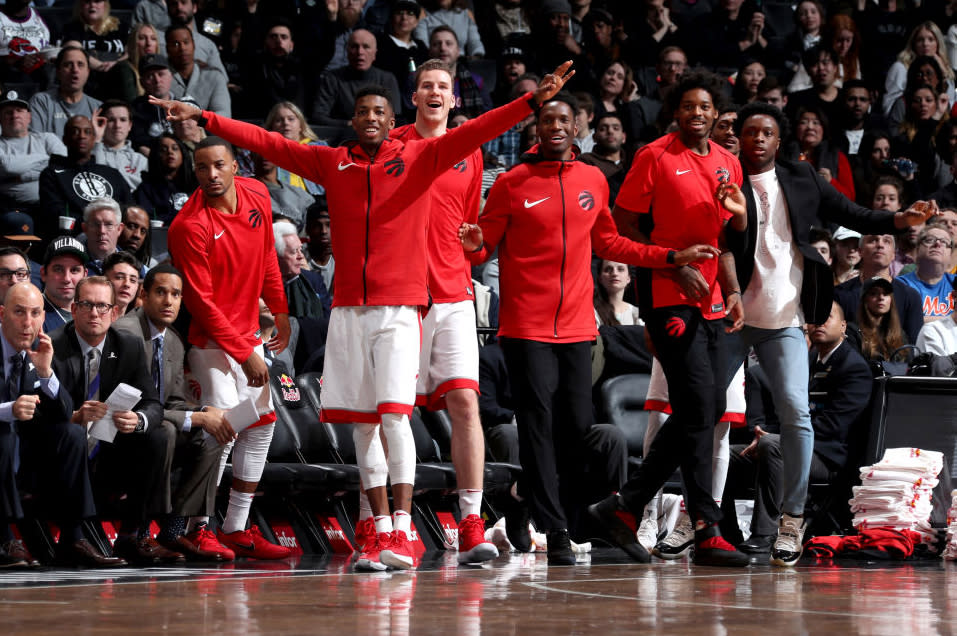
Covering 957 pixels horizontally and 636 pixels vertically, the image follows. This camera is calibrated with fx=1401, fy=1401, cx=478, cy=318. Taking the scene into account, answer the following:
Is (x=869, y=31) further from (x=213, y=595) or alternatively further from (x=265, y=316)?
(x=213, y=595)

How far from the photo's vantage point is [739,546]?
6.45 meters

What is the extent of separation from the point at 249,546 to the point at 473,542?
4.02ft

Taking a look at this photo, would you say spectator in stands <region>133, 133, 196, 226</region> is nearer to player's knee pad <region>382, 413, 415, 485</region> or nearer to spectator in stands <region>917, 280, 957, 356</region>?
player's knee pad <region>382, 413, 415, 485</region>

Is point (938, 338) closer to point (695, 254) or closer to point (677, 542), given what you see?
point (677, 542)

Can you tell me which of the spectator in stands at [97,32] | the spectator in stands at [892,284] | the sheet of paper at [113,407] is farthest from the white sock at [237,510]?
the spectator in stands at [97,32]

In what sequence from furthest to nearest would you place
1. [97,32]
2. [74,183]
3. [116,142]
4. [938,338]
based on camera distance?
[97,32]
[116,142]
[74,183]
[938,338]

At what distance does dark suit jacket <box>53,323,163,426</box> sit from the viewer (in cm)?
629

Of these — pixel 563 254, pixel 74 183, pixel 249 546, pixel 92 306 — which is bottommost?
pixel 249 546

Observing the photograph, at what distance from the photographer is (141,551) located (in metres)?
6.18

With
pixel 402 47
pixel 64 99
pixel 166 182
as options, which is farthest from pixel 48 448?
pixel 402 47

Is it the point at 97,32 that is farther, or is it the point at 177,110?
the point at 97,32

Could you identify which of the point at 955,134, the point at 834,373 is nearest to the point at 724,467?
the point at 834,373

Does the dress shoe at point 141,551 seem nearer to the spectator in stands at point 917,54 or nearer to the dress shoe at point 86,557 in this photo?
the dress shoe at point 86,557

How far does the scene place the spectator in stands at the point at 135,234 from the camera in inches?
335
